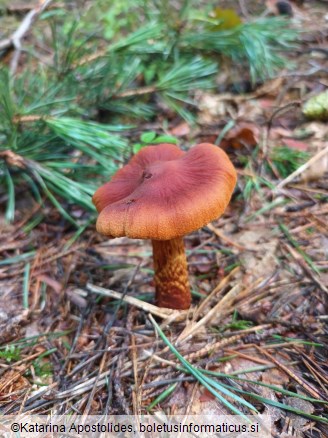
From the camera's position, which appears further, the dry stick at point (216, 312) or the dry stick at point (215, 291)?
the dry stick at point (215, 291)

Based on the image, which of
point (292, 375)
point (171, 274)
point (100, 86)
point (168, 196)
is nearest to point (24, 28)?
point (100, 86)

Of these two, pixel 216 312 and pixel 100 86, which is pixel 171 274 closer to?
pixel 216 312

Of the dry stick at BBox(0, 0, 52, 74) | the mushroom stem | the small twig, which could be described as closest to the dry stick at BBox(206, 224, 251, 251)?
the small twig

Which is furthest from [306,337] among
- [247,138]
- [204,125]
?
[204,125]

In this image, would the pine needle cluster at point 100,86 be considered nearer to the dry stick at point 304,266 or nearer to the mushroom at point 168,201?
the mushroom at point 168,201

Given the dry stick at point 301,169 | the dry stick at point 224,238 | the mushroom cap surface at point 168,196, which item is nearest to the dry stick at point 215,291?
the dry stick at point 224,238

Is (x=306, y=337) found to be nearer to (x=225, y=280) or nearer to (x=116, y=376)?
(x=225, y=280)
